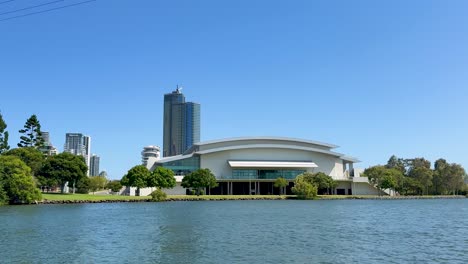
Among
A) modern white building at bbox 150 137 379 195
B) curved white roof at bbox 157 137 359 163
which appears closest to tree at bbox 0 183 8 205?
modern white building at bbox 150 137 379 195

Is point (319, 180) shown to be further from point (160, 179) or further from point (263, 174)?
point (160, 179)

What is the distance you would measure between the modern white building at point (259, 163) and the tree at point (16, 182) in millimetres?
48065

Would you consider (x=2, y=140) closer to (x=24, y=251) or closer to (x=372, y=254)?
(x=24, y=251)

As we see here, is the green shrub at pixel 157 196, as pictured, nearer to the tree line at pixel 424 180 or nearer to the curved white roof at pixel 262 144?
the curved white roof at pixel 262 144

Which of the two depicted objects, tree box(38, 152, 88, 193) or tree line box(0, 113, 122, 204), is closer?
tree line box(0, 113, 122, 204)

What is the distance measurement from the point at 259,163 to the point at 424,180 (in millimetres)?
48860

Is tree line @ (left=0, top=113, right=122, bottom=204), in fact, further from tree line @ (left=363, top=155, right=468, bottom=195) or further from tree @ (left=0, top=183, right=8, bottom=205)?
tree line @ (left=363, top=155, right=468, bottom=195)

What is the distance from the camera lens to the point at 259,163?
4624 inches

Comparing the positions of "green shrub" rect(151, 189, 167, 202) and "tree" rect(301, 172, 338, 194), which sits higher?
"tree" rect(301, 172, 338, 194)

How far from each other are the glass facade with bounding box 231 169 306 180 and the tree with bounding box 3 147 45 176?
1964 inches

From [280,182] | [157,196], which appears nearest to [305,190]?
[280,182]

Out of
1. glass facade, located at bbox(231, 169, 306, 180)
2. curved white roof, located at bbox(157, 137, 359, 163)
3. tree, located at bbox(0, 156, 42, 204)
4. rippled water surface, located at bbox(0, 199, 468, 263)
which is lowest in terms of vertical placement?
rippled water surface, located at bbox(0, 199, 468, 263)

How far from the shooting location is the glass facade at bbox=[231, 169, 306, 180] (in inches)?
4599

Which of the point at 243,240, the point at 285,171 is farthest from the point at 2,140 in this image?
the point at 243,240
